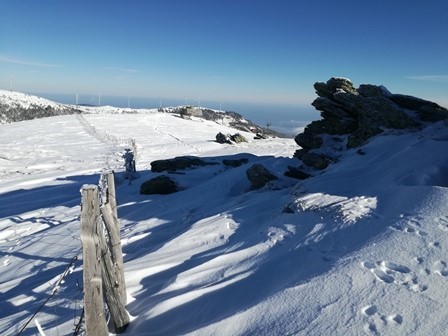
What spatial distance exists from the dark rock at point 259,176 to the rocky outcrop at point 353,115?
240cm

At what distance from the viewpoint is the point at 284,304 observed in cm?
479

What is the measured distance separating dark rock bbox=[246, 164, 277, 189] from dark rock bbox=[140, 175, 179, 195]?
155 inches

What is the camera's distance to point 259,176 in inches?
563

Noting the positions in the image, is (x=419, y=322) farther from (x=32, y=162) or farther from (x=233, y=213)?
(x=32, y=162)

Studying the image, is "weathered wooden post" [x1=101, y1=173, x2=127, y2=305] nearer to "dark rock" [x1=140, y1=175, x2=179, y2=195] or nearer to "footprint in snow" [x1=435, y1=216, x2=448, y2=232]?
"footprint in snow" [x1=435, y1=216, x2=448, y2=232]

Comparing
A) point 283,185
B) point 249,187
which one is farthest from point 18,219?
point 283,185

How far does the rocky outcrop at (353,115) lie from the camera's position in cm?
1527

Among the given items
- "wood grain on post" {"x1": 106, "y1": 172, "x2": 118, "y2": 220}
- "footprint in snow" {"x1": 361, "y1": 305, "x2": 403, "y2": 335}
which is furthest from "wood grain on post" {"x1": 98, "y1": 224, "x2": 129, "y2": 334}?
"footprint in snow" {"x1": 361, "y1": 305, "x2": 403, "y2": 335}

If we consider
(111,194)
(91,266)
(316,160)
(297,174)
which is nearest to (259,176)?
(297,174)

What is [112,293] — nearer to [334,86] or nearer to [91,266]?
[91,266]

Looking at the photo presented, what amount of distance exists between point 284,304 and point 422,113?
1398 centimetres

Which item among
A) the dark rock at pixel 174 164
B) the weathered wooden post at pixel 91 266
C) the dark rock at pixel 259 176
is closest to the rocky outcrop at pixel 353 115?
the dark rock at pixel 259 176

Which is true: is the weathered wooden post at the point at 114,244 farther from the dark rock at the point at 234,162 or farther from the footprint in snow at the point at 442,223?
the dark rock at the point at 234,162

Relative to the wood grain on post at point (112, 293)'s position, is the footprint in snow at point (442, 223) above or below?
above
